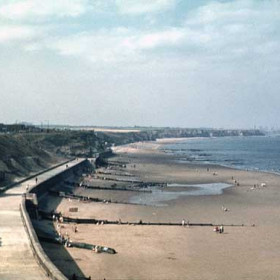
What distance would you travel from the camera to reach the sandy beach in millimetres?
26859

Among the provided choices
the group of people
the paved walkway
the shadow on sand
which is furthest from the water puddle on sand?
the paved walkway

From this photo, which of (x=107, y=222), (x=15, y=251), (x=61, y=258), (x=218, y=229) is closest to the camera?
(x=15, y=251)

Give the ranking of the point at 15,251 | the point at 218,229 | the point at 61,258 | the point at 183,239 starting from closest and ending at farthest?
the point at 15,251, the point at 61,258, the point at 183,239, the point at 218,229

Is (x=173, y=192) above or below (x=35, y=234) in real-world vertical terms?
below

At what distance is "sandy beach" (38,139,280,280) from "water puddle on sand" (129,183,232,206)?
3.01 feet

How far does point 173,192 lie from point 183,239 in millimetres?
26622

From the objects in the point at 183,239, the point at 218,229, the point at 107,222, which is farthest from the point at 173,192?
the point at 183,239

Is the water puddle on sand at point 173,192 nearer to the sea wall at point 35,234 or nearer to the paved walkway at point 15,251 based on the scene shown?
the sea wall at point 35,234

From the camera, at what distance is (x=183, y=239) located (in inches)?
1342

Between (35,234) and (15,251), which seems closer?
(15,251)

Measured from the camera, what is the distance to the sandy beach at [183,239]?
26.9 metres

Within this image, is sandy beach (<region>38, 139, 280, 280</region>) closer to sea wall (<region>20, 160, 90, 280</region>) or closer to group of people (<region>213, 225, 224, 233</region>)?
group of people (<region>213, 225, 224, 233</region>)

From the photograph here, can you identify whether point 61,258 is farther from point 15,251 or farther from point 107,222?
point 107,222

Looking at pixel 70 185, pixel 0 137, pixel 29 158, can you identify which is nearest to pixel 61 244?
pixel 70 185
